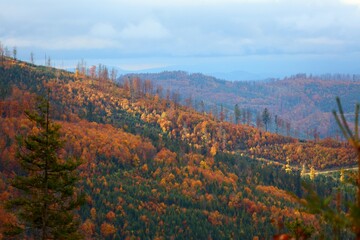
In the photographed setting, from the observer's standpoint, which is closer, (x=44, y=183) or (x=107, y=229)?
(x=44, y=183)

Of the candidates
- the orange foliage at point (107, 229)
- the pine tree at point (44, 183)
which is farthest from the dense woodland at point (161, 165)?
the pine tree at point (44, 183)

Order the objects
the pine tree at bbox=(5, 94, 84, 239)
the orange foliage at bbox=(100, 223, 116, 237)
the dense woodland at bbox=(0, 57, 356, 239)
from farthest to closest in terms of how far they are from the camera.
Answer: the dense woodland at bbox=(0, 57, 356, 239)
the orange foliage at bbox=(100, 223, 116, 237)
the pine tree at bbox=(5, 94, 84, 239)

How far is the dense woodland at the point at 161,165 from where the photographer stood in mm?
87000

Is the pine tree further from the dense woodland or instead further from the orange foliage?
the orange foliage

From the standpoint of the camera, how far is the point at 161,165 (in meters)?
126

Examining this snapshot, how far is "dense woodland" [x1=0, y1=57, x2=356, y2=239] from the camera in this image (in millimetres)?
87000

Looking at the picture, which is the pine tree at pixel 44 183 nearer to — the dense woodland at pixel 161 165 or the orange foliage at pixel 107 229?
the dense woodland at pixel 161 165

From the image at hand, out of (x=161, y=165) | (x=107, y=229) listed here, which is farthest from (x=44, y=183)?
(x=161, y=165)

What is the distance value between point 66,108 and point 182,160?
183ft

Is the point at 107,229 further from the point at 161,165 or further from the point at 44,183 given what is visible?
the point at 44,183

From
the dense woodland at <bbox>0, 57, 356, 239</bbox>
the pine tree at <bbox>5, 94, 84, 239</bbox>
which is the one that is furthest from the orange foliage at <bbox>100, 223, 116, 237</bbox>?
the pine tree at <bbox>5, 94, 84, 239</bbox>

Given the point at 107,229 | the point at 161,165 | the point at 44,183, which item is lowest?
the point at 107,229

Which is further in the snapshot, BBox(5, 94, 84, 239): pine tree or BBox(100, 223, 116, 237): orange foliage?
BBox(100, 223, 116, 237): orange foliage

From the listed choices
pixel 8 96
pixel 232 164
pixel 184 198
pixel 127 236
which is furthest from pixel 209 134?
pixel 127 236
